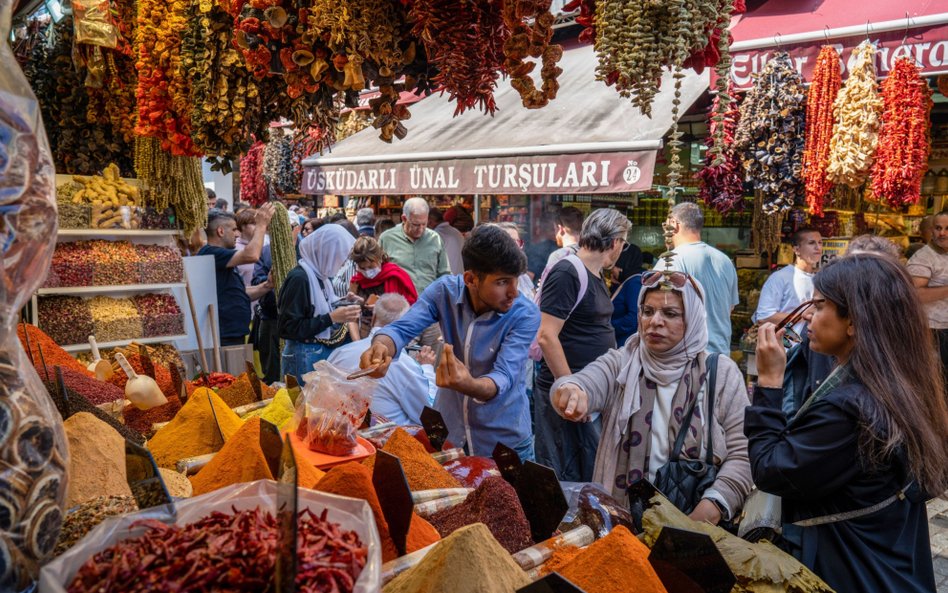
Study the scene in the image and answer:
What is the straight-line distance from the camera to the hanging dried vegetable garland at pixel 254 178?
9312 mm

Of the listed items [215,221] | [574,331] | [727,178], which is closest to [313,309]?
[574,331]

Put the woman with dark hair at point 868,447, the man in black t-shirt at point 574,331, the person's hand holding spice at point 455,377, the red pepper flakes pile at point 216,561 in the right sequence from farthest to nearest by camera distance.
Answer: the man in black t-shirt at point 574,331 < the person's hand holding spice at point 455,377 < the woman with dark hair at point 868,447 < the red pepper flakes pile at point 216,561

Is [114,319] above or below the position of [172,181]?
below

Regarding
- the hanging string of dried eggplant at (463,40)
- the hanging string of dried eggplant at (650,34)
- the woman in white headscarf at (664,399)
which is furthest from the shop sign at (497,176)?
the hanging string of dried eggplant at (650,34)

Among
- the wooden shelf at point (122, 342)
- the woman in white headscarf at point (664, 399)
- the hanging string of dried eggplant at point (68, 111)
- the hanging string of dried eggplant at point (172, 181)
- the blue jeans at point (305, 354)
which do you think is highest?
the hanging string of dried eggplant at point (68, 111)

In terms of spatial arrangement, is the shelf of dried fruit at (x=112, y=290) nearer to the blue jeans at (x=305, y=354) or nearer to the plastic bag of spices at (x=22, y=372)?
the blue jeans at (x=305, y=354)

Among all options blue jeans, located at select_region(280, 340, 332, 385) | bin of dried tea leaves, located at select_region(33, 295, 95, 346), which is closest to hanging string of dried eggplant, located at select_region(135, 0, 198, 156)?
bin of dried tea leaves, located at select_region(33, 295, 95, 346)

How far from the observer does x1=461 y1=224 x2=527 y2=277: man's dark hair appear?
2398 mm

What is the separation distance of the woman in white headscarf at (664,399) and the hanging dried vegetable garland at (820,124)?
252 cm

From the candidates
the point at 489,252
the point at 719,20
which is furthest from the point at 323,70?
the point at 719,20

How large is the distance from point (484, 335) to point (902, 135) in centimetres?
294

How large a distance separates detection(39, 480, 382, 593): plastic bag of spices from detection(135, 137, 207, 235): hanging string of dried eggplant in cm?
296

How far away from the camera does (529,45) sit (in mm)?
1930

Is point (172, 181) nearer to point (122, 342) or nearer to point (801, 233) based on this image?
point (122, 342)
